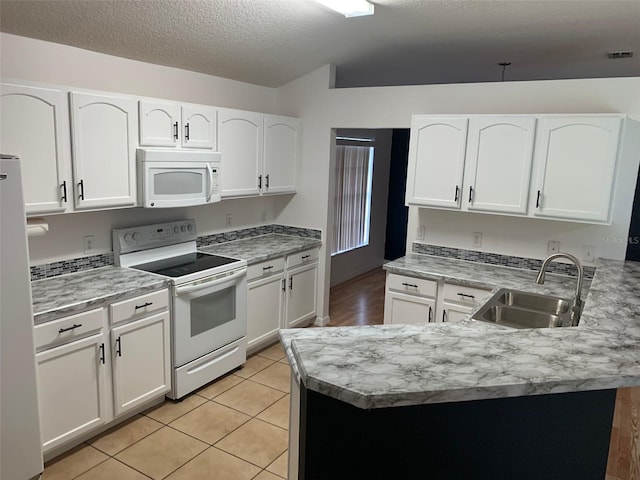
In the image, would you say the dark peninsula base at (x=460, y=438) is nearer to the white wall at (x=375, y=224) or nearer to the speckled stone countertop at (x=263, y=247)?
the speckled stone countertop at (x=263, y=247)

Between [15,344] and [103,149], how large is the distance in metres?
1.30

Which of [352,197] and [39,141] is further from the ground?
[39,141]

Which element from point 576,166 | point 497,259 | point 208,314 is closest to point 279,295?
point 208,314

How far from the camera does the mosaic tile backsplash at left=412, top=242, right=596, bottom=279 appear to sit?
12.0 feet

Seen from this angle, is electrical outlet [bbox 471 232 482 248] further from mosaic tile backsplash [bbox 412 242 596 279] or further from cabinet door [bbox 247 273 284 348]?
cabinet door [bbox 247 273 284 348]

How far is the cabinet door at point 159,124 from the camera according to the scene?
10.4 feet

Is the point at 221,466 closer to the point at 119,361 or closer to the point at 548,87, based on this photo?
the point at 119,361

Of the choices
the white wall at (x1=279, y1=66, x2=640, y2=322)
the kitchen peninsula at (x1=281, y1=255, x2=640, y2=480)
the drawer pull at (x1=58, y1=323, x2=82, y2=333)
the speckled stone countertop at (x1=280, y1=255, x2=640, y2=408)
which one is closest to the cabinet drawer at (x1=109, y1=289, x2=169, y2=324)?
the drawer pull at (x1=58, y1=323, x2=82, y2=333)

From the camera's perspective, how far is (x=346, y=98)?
14.5 ft

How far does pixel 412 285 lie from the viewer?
366 cm

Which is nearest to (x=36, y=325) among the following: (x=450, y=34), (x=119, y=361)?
(x=119, y=361)

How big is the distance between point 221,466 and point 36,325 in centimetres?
125

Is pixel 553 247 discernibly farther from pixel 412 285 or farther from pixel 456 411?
pixel 456 411

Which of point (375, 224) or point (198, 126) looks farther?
point (375, 224)
